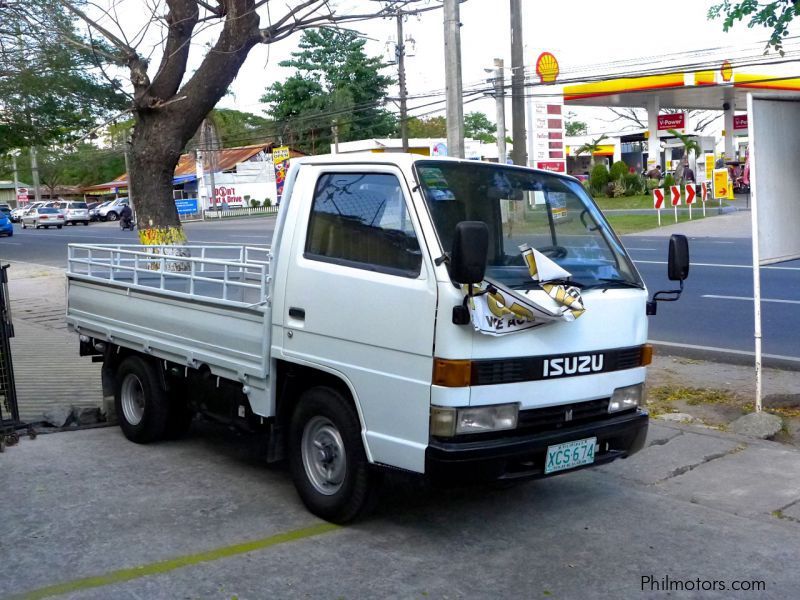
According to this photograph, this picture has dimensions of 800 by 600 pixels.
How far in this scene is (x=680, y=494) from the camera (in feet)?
19.1

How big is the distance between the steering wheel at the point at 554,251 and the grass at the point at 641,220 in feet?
74.7

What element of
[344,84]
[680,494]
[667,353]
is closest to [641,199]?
[344,84]

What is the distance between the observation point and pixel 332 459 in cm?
518

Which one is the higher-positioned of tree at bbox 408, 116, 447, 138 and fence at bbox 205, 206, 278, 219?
tree at bbox 408, 116, 447, 138

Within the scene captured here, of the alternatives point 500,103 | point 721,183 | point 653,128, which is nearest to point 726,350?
point 500,103

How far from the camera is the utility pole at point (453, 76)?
1102 centimetres

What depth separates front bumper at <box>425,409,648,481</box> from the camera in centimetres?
450

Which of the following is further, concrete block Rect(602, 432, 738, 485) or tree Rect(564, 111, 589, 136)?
tree Rect(564, 111, 589, 136)

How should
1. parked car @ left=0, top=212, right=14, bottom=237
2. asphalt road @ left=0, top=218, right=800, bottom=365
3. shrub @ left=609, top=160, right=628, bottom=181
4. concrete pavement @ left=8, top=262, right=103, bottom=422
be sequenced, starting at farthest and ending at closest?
parked car @ left=0, top=212, right=14, bottom=237, shrub @ left=609, top=160, right=628, bottom=181, asphalt road @ left=0, top=218, right=800, bottom=365, concrete pavement @ left=8, top=262, right=103, bottom=422

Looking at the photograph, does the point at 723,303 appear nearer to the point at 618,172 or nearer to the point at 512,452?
the point at 512,452

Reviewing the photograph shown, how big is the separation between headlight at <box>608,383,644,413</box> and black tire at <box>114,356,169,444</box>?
3.38m

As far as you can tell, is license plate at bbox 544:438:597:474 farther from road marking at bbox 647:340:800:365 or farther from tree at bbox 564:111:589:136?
tree at bbox 564:111:589:136

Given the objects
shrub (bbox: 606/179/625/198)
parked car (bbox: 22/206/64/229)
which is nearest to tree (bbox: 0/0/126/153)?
shrub (bbox: 606/179/625/198)

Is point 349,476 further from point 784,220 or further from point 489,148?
point 489,148
